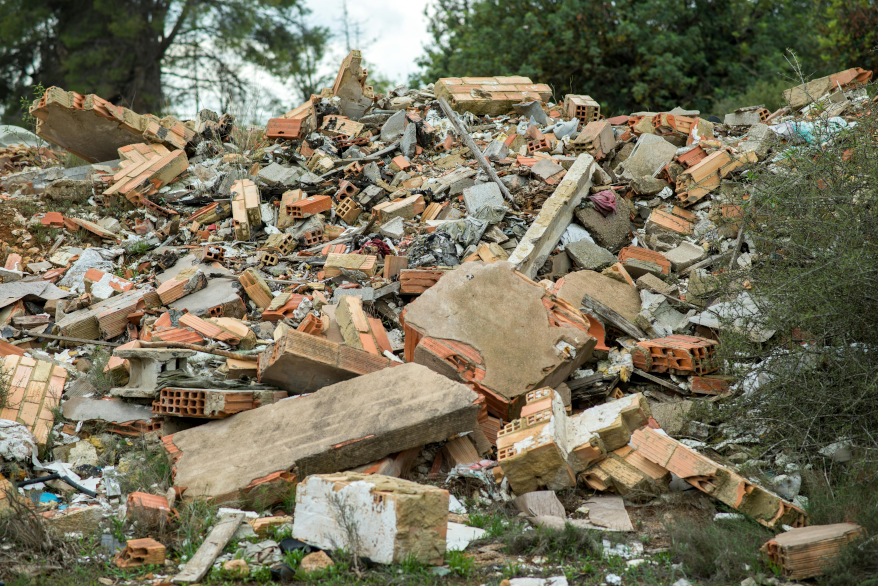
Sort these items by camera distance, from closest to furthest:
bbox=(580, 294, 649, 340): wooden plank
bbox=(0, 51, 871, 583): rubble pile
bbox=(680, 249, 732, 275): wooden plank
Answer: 1. bbox=(0, 51, 871, 583): rubble pile
2. bbox=(580, 294, 649, 340): wooden plank
3. bbox=(680, 249, 732, 275): wooden plank

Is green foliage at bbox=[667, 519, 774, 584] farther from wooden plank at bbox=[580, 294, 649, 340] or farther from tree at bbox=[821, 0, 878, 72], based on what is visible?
tree at bbox=[821, 0, 878, 72]

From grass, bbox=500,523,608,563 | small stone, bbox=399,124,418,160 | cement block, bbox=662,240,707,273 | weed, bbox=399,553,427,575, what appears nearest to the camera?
weed, bbox=399,553,427,575

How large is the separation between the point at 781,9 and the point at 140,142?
17.2 meters

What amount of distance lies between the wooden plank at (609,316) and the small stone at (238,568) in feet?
12.7

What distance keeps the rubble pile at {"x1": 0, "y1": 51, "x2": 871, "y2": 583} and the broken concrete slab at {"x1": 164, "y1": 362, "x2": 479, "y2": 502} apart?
2cm

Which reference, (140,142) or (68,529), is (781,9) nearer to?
(140,142)

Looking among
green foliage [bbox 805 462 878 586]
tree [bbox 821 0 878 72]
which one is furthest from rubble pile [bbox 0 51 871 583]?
tree [bbox 821 0 878 72]

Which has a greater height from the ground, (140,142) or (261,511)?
(140,142)

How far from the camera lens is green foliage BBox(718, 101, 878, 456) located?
186 inches

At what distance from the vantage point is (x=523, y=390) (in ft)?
17.9

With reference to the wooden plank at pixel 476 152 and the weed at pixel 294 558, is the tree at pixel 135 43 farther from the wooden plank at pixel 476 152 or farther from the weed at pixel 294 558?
the weed at pixel 294 558

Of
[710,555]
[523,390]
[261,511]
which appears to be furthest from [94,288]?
[710,555]

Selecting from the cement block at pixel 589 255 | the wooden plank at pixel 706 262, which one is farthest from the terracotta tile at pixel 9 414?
the wooden plank at pixel 706 262

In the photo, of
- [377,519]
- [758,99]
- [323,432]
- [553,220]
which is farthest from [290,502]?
[758,99]
